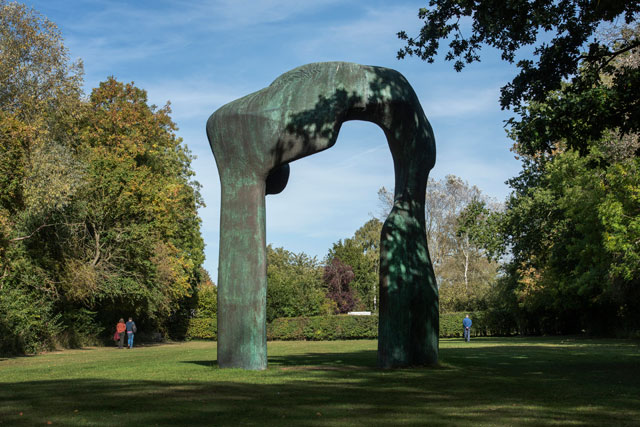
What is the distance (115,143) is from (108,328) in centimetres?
1092

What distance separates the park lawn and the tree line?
1237cm

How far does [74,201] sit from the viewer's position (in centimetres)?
3003

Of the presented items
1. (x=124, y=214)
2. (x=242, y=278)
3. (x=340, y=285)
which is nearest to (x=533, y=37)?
(x=242, y=278)

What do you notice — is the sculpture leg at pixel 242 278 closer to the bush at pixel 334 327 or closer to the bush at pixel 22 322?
the bush at pixel 22 322

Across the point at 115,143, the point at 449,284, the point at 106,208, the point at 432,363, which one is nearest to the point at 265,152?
the point at 432,363

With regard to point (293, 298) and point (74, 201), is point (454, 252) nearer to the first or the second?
point (293, 298)

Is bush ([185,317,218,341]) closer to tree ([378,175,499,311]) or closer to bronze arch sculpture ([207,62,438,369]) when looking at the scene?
tree ([378,175,499,311])

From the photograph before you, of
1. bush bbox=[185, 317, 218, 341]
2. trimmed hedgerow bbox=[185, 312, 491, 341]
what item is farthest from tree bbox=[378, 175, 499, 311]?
bush bbox=[185, 317, 218, 341]

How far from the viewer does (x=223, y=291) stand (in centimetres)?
1354

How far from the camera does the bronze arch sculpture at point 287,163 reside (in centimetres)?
1347

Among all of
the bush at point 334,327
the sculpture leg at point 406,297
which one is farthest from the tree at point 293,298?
the sculpture leg at point 406,297

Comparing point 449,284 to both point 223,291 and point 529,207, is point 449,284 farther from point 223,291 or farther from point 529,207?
point 223,291

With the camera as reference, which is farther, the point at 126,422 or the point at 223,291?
the point at 223,291

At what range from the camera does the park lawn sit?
730cm
